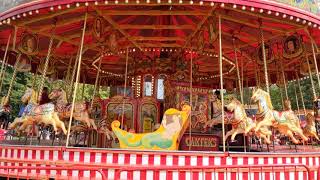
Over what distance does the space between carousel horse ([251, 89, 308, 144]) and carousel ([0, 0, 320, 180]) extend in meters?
0.03

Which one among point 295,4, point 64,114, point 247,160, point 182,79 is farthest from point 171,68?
point 247,160

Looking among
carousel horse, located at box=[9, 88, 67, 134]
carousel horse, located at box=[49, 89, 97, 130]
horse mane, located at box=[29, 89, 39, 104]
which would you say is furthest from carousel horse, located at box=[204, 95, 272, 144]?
horse mane, located at box=[29, 89, 39, 104]

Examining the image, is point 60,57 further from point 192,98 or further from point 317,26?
point 317,26

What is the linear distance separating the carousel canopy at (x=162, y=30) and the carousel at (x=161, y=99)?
4cm

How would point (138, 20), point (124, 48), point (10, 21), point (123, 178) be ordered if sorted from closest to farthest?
point (123, 178) → point (10, 21) → point (138, 20) → point (124, 48)

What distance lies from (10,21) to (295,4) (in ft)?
24.0

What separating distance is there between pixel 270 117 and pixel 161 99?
15.1 ft

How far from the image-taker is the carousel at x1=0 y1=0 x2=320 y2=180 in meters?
6.69

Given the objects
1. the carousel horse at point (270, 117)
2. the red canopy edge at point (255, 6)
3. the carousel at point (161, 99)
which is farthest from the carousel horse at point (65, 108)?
the carousel horse at point (270, 117)

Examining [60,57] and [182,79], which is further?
[60,57]

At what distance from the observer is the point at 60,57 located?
1580 centimetres

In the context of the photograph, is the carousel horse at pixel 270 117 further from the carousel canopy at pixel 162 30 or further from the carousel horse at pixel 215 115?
the carousel canopy at pixel 162 30

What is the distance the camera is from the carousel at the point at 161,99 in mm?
6688

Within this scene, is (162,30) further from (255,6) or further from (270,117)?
(270,117)
